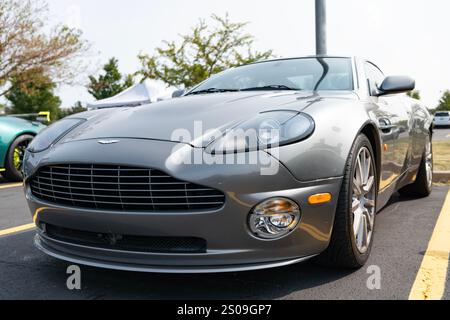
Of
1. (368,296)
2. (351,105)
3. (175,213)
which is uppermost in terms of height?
(351,105)

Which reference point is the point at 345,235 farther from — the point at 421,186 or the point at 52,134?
the point at 421,186

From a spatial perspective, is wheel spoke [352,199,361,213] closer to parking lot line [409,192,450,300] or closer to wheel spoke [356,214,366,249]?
wheel spoke [356,214,366,249]

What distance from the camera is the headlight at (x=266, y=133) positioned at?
203 cm

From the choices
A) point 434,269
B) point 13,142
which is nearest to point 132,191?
point 434,269

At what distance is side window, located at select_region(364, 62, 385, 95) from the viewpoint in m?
3.17

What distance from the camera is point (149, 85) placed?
18406 mm

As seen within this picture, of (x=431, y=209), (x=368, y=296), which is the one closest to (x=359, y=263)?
(x=368, y=296)

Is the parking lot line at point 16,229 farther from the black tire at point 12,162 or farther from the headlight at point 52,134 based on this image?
the black tire at point 12,162

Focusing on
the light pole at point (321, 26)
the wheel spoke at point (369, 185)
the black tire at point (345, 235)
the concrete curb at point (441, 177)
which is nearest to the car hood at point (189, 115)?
the black tire at point (345, 235)

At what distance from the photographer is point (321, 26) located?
25.6 feet

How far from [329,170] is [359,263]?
0.56 meters

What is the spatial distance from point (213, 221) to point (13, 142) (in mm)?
5610
